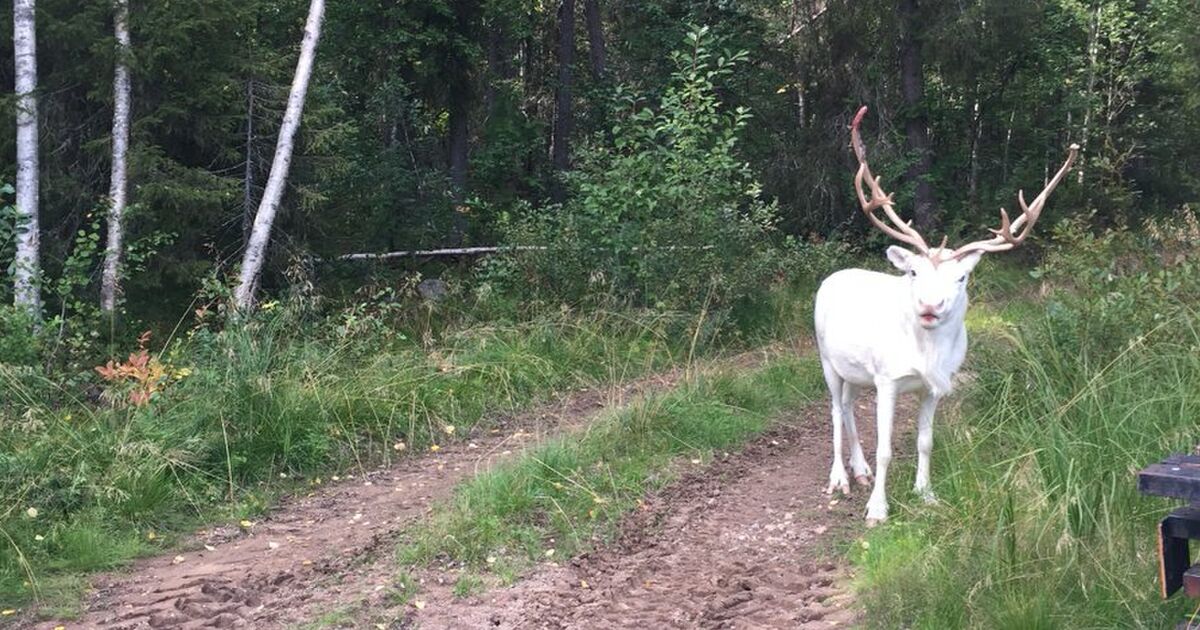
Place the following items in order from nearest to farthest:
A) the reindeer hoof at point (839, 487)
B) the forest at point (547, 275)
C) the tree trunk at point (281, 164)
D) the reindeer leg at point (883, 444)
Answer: the forest at point (547, 275) < the reindeer leg at point (883, 444) < the reindeer hoof at point (839, 487) < the tree trunk at point (281, 164)

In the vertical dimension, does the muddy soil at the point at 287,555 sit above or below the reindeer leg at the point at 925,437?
below

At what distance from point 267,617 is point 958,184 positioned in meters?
20.0

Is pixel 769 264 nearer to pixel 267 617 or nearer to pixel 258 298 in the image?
pixel 258 298

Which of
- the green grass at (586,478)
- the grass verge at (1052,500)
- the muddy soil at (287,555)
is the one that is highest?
the grass verge at (1052,500)

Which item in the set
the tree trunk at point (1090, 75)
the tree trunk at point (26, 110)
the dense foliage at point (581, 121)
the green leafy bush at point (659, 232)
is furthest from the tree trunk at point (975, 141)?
the tree trunk at point (26, 110)

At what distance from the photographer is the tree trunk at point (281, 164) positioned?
11.9 metres

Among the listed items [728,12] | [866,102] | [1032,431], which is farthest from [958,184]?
[1032,431]

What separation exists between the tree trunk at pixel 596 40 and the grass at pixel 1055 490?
50.9ft

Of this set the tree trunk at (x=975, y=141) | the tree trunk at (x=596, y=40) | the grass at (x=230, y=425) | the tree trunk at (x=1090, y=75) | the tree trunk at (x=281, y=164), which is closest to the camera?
the grass at (x=230, y=425)

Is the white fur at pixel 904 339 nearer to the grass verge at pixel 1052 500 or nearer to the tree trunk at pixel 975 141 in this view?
the grass verge at pixel 1052 500

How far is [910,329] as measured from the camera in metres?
5.91

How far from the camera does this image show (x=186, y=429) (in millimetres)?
6930

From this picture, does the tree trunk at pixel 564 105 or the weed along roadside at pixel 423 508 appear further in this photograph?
the tree trunk at pixel 564 105

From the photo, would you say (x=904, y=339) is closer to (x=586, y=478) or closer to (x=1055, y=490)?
(x=1055, y=490)
